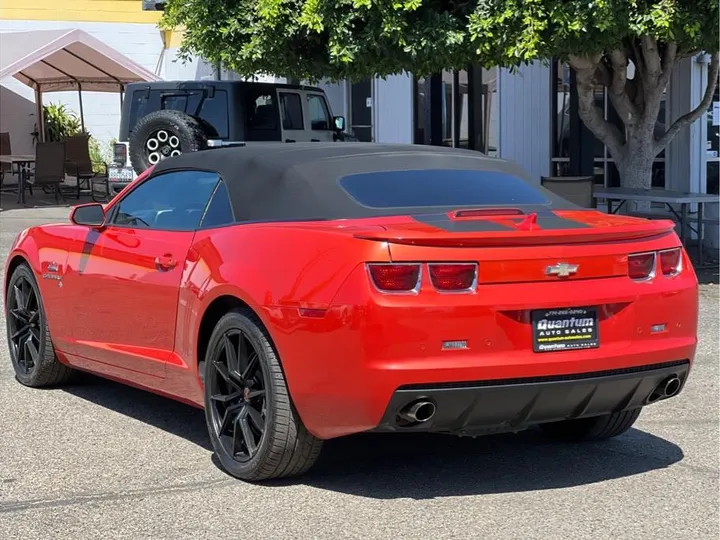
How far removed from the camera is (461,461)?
574 cm

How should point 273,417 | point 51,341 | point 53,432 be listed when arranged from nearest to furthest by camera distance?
point 273,417
point 53,432
point 51,341

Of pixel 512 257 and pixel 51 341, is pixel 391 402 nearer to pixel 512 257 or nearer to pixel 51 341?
pixel 512 257

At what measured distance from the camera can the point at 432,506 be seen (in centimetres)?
502

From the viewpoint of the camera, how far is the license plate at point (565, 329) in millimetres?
4953

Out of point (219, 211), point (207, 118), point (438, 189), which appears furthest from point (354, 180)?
point (207, 118)

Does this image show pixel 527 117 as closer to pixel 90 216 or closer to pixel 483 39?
pixel 483 39

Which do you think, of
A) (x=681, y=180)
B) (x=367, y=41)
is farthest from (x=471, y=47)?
(x=681, y=180)

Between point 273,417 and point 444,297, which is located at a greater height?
point 444,297

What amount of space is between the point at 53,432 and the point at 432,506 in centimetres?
228

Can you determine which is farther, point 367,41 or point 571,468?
point 367,41

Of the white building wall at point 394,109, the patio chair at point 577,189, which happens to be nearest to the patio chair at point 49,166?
the white building wall at point 394,109

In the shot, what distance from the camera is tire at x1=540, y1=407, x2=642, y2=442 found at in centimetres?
595

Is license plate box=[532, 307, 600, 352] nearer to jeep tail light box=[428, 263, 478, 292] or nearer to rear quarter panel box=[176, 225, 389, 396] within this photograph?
jeep tail light box=[428, 263, 478, 292]

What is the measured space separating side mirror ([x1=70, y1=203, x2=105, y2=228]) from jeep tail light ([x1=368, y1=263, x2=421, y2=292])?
2.34 m
